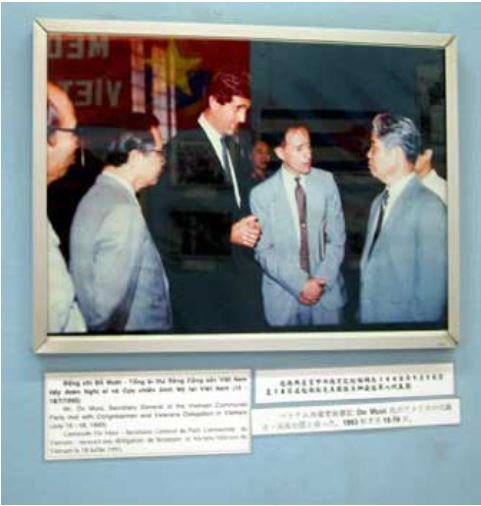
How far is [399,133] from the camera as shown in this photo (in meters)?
0.92

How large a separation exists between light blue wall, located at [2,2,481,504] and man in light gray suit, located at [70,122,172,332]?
0.26 feet

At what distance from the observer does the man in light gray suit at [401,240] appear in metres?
0.92

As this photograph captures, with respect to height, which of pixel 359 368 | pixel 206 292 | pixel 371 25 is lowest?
pixel 359 368

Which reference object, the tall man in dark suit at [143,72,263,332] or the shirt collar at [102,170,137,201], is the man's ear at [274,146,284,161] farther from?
the shirt collar at [102,170,137,201]

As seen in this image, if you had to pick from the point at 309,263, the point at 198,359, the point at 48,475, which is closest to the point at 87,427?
the point at 48,475

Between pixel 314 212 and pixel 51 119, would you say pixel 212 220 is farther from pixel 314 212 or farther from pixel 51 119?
pixel 51 119

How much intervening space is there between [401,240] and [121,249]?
1.54ft

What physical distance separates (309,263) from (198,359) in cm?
25

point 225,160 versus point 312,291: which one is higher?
point 225,160

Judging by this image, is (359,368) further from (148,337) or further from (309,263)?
(148,337)

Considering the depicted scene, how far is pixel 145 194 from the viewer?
873 mm

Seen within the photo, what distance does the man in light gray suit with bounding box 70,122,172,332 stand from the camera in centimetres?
86
